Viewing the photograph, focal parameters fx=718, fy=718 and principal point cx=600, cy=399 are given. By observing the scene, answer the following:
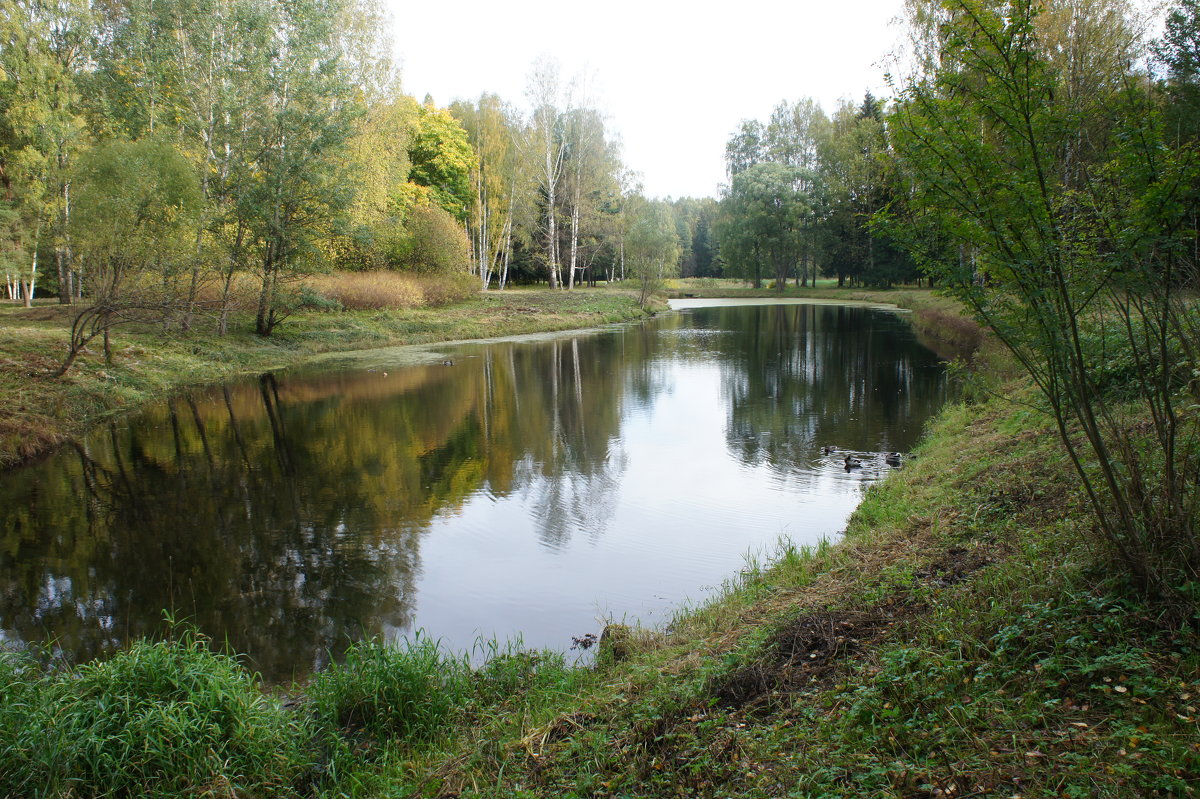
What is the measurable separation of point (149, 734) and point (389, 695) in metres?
1.37

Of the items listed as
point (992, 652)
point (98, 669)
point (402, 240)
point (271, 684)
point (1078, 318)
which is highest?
point (402, 240)

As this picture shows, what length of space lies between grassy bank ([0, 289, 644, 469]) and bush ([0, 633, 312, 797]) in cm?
944

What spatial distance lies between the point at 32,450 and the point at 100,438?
50.8 inches

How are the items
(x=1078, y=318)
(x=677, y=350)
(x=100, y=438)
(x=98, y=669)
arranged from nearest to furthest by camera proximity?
(x=1078, y=318)
(x=98, y=669)
(x=100, y=438)
(x=677, y=350)

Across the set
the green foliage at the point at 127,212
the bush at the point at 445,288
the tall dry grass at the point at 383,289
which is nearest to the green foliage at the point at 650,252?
the bush at the point at 445,288

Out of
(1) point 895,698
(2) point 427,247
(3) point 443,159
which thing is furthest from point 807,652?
(3) point 443,159

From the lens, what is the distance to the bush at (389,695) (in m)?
4.68

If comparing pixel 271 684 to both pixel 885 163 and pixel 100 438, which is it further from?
pixel 100 438

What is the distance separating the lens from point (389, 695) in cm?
484

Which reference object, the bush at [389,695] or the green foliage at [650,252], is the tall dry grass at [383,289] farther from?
the bush at [389,695]

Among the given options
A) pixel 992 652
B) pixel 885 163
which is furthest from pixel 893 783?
pixel 885 163

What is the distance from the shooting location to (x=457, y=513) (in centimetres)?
964

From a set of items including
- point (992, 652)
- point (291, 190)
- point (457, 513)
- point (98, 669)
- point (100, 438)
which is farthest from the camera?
point (291, 190)

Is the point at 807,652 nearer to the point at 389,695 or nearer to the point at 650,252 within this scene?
the point at 389,695
